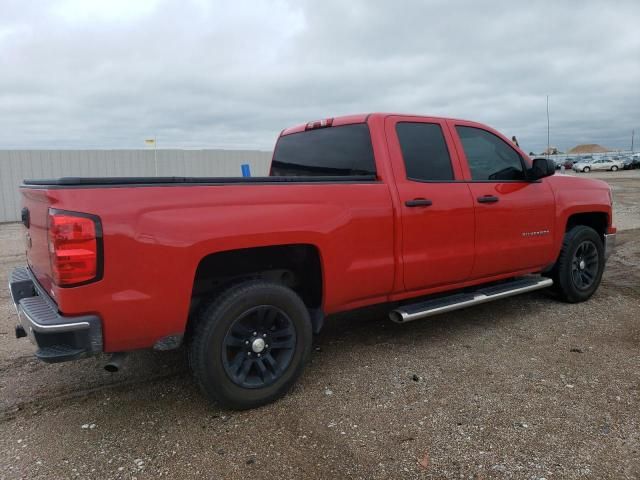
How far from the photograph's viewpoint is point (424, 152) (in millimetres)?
4211

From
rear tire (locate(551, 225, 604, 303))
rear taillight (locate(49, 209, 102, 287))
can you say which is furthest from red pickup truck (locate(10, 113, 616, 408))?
rear tire (locate(551, 225, 604, 303))

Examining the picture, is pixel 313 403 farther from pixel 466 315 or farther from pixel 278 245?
pixel 466 315

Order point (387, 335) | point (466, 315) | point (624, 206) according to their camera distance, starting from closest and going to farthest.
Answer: point (387, 335), point (466, 315), point (624, 206)

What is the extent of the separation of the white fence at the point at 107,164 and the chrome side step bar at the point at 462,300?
48.4 ft

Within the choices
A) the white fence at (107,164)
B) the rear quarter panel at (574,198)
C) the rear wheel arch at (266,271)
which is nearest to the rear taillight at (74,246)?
the rear wheel arch at (266,271)

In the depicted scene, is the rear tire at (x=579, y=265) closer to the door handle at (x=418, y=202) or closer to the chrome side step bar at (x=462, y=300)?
the chrome side step bar at (x=462, y=300)

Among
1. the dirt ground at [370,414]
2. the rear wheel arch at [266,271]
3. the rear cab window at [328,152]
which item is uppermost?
the rear cab window at [328,152]

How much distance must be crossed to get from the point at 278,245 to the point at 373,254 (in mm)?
770

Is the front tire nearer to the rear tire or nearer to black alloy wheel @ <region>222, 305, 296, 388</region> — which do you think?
black alloy wheel @ <region>222, 305, 296, 388</region>

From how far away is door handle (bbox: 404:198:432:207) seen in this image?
12.7ft

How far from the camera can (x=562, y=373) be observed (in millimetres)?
3787

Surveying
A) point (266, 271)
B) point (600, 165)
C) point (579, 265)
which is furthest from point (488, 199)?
point (600, 165)

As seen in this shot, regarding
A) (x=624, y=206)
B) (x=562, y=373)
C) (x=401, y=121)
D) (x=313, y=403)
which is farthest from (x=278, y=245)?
(x=624, y=206)

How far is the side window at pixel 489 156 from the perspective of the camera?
4.55 m
